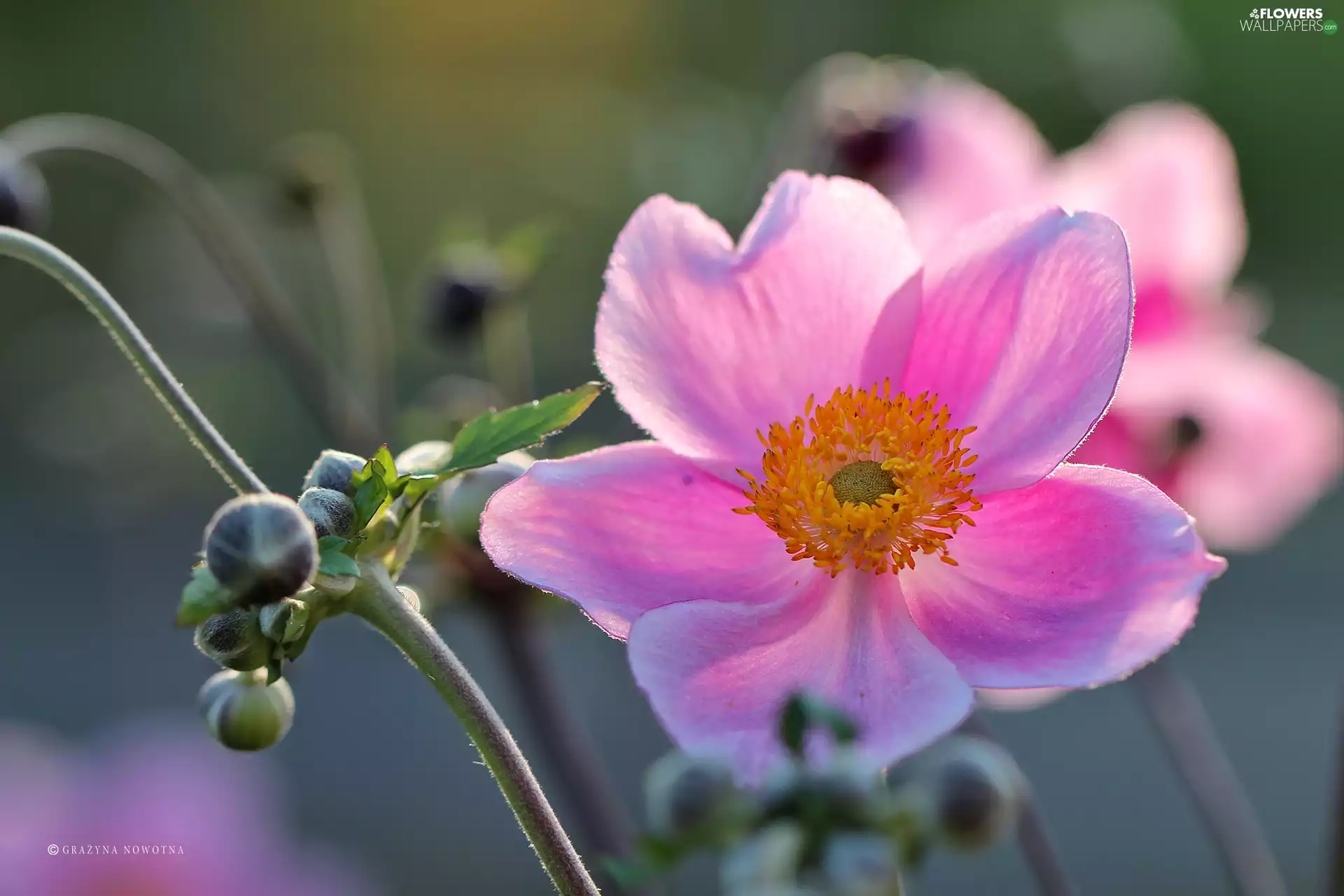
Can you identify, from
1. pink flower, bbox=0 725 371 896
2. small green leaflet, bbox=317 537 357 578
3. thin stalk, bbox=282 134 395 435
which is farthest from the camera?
thin stalk, bbox=282 134 395 435

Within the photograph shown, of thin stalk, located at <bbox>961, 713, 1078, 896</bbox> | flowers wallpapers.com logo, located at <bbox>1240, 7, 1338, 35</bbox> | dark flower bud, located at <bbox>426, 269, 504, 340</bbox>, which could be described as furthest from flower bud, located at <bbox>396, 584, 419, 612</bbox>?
Answer: flowers wallpapers.com logo, located at <bbox>1240, 7, 1338, 35</bbox>

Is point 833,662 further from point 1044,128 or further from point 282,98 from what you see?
point 282,98

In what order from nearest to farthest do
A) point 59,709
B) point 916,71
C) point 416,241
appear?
point 916,71
point 59,709
point 416,241

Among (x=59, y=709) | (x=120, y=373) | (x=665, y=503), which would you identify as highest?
(x=665, y=503)

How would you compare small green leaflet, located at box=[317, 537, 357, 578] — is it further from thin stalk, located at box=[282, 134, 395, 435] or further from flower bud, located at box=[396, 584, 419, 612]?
thin stalk, located at box=[282, 134, 395, 435]

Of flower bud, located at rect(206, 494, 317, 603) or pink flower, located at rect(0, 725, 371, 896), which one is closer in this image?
flower bud, located at rect(206, 494, 317, 603)

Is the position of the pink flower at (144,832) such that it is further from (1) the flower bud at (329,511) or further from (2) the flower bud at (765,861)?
(2) the flower bud at (765,861)

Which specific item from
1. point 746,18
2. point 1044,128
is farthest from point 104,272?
point 1044,128
